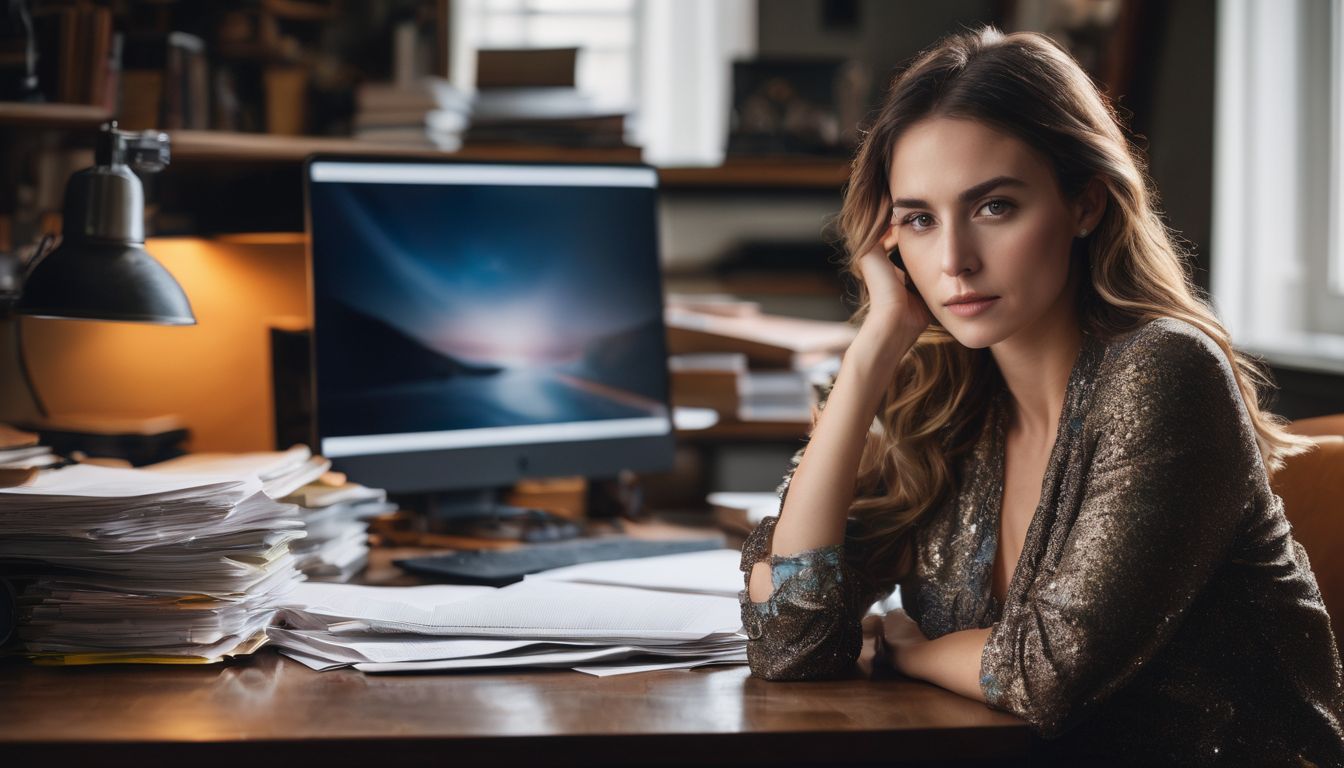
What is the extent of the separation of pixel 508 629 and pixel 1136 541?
0.55 meters

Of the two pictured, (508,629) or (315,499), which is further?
(315,499)

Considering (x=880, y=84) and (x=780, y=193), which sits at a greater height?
(x=880, y=84)

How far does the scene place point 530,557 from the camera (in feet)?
4.86

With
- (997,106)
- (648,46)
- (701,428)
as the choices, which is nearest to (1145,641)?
(997,106)

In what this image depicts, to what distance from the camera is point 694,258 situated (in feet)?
10.4

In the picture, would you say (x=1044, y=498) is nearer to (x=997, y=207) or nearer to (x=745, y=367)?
(x=997, y=207)

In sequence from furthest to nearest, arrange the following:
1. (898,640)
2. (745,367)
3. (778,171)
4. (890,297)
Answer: (778,171)
(745,367)
(890,297)
(898,640)

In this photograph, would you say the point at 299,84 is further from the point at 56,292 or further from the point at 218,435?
the point at 56,292

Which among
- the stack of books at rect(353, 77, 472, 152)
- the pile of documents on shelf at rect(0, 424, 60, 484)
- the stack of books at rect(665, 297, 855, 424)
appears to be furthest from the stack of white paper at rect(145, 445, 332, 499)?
the stack of books at rect(353, 77, 472, 152)

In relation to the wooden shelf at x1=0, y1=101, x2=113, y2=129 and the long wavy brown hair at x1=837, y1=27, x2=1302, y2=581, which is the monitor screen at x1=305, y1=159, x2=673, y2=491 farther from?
the long wavy brown hair at x1=837, y1=27, x2=1302, y2=581

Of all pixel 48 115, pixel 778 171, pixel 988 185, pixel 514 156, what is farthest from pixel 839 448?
pixel 778 171

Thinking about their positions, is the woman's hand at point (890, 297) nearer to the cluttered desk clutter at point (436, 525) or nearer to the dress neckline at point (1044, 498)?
the dress neckline at point (1044, 498)

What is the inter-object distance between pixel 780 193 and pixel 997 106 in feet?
6.78

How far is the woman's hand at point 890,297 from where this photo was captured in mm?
1233
